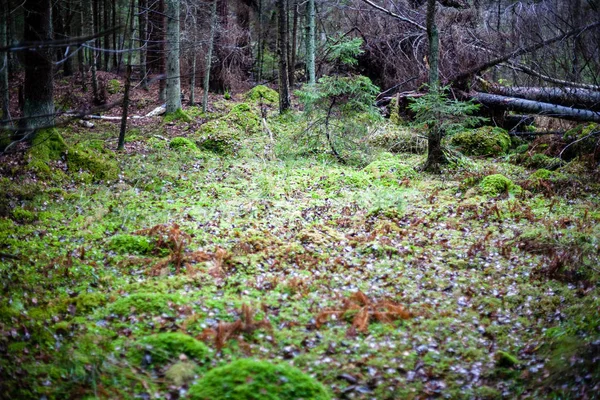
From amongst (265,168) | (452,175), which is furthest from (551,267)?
(265,168)

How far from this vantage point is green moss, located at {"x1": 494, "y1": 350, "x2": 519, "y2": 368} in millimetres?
5062

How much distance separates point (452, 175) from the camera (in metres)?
12.4

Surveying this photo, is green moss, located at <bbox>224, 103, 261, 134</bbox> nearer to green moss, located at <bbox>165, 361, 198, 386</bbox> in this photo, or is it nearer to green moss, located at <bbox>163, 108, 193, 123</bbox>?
green moss, located at <bbox>163, 108, 193, 123</bbox>

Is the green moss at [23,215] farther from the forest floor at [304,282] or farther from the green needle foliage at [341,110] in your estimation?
the green needle foliage at [341,110]

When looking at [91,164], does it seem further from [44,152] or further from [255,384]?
[255,384]

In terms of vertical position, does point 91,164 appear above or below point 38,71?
below

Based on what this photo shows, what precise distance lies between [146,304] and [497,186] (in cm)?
863

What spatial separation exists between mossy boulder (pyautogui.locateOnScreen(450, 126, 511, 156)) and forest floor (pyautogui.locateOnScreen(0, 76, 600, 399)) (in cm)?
315

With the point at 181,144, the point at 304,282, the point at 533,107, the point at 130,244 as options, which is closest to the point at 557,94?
the point at 533,107

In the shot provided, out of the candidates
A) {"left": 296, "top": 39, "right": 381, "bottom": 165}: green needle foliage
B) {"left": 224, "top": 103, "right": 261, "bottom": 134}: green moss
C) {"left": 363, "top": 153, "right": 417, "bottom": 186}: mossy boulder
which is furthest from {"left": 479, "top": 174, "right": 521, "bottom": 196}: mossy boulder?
{"left": 224, "top": 103, "right": 261, "bottom": 134}: green moss

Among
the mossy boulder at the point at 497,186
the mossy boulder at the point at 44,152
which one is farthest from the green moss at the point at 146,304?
the mossy boulder at the point at 497,186

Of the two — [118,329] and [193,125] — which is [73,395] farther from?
[193,125]

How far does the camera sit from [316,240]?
8508mm

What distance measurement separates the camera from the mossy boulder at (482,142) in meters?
14.9
